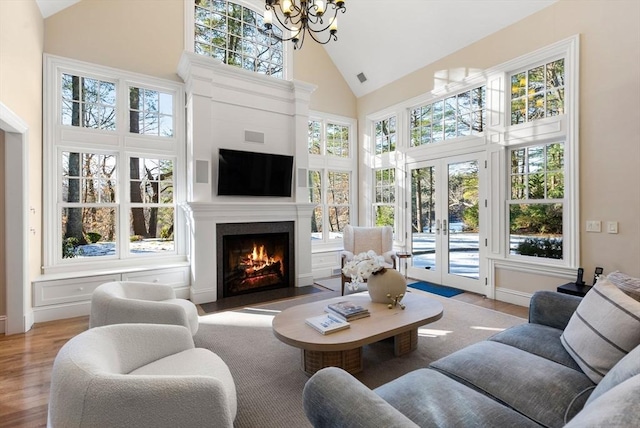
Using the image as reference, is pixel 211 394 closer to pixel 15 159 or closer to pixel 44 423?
pixel 44 423

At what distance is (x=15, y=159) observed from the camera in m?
3.35

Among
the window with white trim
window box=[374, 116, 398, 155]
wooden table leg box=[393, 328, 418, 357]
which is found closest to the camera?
wooden table leg box=[393, 328, 418, 357]

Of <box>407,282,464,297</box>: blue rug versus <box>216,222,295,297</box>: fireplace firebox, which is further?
<box>407,282,464,297</box>: blue rug

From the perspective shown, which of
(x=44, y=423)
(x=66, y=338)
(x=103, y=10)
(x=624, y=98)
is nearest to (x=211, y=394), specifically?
(x=44, y=423)

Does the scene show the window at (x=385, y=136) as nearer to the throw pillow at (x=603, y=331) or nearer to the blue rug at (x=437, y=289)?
the blue rug at (x=437, y=289)

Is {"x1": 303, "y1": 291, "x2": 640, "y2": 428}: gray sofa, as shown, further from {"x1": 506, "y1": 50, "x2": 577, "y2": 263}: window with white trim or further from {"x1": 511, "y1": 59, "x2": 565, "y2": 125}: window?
{"x1": 511, "y1": 59, "x2": 565, "y2": 125}: window

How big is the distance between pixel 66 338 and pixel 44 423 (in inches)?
61.8

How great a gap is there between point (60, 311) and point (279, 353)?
289 cm

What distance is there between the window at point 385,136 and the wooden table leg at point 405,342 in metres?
4.11

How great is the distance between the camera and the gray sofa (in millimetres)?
1009

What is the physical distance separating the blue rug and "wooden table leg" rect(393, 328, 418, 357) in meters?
2.16

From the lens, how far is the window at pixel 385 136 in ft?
20.6

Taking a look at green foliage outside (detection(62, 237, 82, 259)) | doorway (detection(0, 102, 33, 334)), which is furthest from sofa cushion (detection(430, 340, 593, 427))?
green foliage outside (detection(62, 237, 82, 259))

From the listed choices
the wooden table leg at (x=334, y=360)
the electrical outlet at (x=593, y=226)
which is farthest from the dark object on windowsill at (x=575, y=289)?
the wooden table leg at (x=334, y=360)
